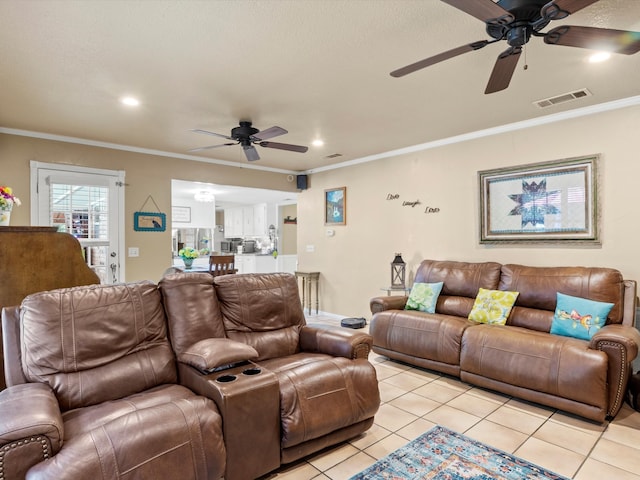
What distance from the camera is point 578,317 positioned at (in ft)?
10.1

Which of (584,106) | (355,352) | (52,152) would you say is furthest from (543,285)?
(52,152)

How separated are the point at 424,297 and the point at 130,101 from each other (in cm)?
358

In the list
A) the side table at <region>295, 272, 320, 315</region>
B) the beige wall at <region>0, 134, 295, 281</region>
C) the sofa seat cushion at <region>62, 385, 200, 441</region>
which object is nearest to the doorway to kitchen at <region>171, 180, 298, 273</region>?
the side table at <region>295, 272, 320, 315</region>

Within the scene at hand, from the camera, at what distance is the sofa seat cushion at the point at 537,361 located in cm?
259

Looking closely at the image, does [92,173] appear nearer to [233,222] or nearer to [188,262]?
[188,262]

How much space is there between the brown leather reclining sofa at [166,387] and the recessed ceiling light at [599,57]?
8.43 ft

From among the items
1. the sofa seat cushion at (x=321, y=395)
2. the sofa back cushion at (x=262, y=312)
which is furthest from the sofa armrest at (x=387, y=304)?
the sofa seat cushion at (x=321, y=395)

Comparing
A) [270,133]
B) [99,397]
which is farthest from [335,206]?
[99,397]

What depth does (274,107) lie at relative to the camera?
11.5ft

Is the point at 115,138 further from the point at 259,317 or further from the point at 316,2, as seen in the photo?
the point at 316,2

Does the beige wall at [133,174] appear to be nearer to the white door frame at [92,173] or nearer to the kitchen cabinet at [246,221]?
the white door frame at [92,173]

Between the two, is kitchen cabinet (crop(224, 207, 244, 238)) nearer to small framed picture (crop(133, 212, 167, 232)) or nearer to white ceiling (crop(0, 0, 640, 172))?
small framed picture (crop(133, 212, 167, 232))

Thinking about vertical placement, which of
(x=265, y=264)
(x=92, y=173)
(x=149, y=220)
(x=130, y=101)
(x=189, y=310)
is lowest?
(x=265, y=264)

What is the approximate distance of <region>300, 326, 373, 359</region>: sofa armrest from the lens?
2.54m
